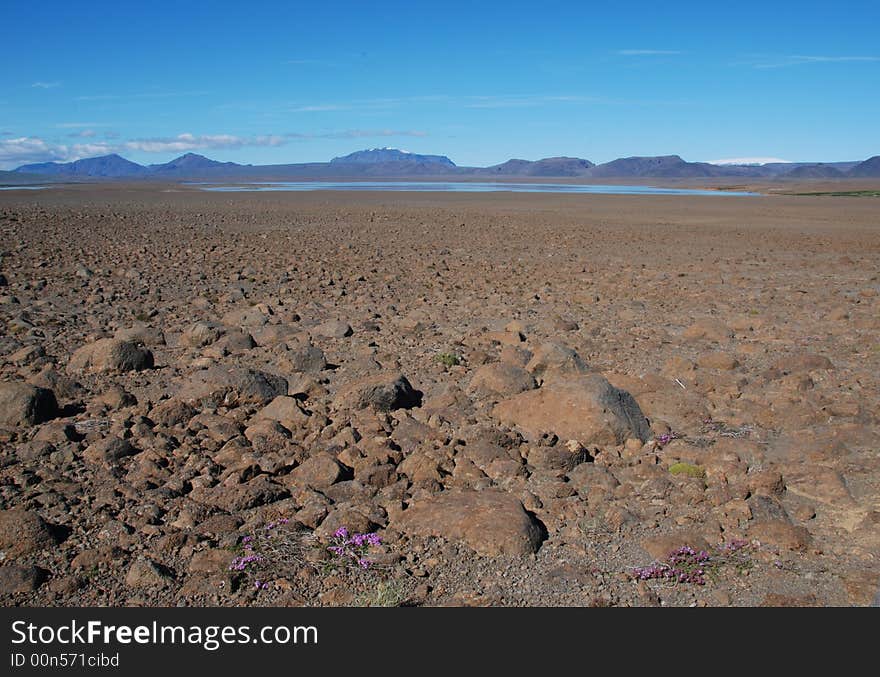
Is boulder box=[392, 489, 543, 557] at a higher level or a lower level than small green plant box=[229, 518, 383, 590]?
higher

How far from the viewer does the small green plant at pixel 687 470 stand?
5027 mm

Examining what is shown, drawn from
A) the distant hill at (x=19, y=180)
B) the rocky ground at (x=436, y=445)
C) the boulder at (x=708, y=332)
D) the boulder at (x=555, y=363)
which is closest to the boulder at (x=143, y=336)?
the rocky ground at (x=436, y=445)

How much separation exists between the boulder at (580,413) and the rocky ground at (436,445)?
2 centimetres

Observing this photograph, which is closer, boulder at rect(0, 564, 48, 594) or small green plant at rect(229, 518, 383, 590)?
boulder at rect(0, 564, 48, 594)

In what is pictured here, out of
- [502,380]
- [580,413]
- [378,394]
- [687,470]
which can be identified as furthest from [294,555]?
[502,380]

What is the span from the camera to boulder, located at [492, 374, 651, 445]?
5.48 m

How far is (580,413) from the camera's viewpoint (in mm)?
5582

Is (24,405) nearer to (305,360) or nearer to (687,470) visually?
(305,360)

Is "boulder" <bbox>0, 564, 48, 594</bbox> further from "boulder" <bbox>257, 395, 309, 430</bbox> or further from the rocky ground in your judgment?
"boulder" <bbox>257, 395, 309, 430</bbox>

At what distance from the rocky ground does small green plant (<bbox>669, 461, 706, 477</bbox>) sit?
0.6 inches

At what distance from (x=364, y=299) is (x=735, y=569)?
7309mm

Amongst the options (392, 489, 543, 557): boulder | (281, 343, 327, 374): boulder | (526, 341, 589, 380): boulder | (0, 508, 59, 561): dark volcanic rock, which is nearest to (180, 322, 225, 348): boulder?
(281, 343, 327, 374): boulder

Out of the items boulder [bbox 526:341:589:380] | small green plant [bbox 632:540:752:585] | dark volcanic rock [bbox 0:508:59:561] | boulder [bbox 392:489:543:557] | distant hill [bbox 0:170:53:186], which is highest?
distant hill [bbox 0:170:53:186]

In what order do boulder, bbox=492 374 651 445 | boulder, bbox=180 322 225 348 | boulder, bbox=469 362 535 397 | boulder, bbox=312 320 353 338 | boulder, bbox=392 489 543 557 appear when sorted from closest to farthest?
boulder, bbox=392 489 543 557 < boulder, bbox=492 374 651 445 < boulder, bbox=469 362 535 397 < boulder, bbox=180 322 225 348 < boulder, bbox=312 320 353 338
